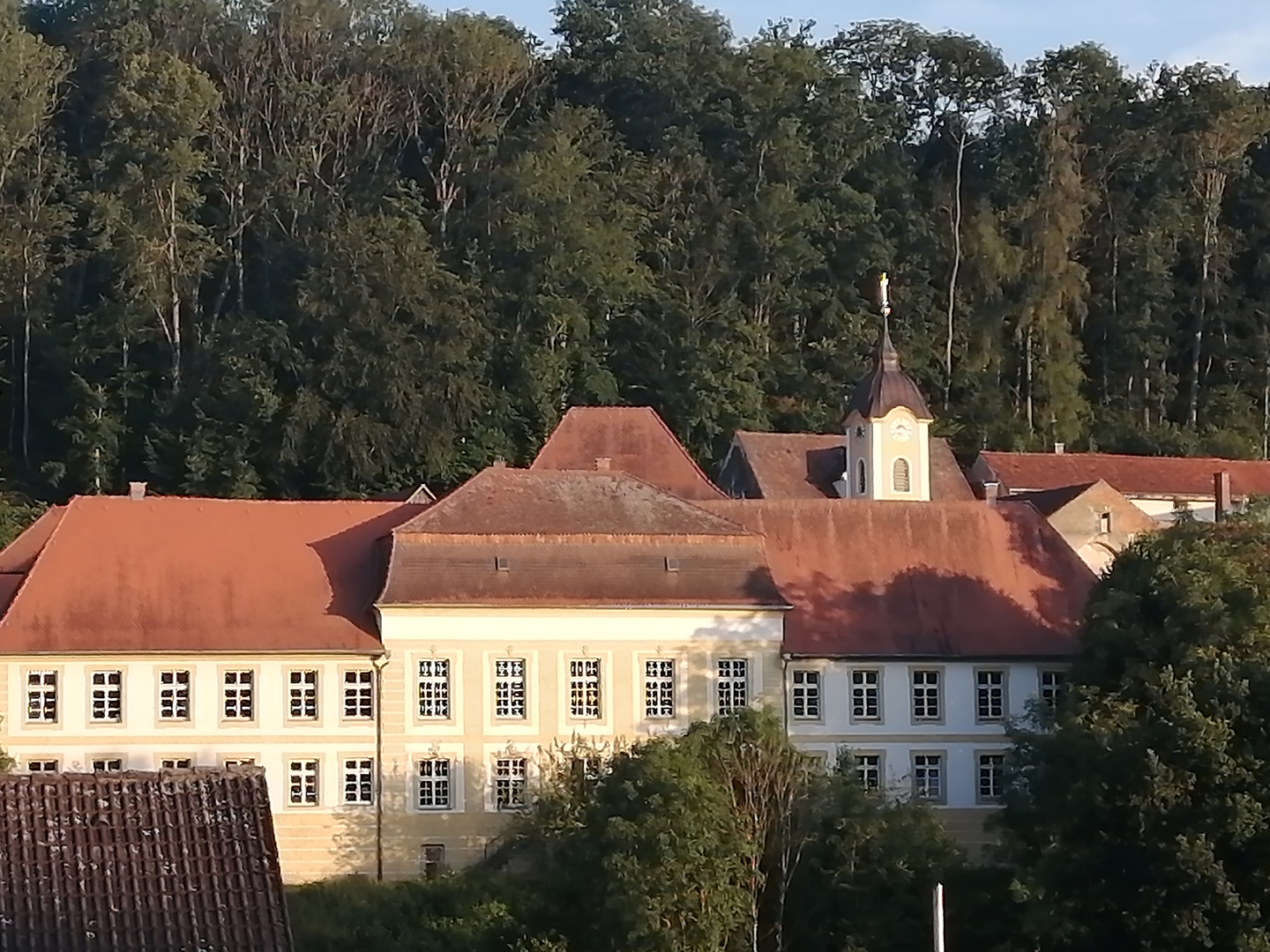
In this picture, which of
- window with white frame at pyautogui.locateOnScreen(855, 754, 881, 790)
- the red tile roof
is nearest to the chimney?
window with white frame at pyautogui.locateOnScreen(855, 754, 881, 790)

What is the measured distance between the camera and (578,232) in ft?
202

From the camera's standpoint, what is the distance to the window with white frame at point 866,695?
1554 inches

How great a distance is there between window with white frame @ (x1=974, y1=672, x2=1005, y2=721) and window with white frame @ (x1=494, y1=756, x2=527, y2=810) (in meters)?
7.91

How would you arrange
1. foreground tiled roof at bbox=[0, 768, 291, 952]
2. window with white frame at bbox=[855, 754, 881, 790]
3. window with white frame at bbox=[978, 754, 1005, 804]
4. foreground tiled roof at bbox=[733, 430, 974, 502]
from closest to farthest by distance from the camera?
1. foreground tiled roof at bbox=[0, 768, 291, 952]
2. window with white frame at bbox=[855, 754, 881, 790]
3. window with white frame at bbox=[978, 754, 1005, 804]
4. foreground tiled roof at bbox=[733, 430, 974, 502]

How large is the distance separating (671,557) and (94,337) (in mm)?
26380

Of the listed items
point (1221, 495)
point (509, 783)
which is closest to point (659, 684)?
point (509, 783)

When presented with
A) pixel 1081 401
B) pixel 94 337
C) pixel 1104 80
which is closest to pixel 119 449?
pixel 94 337

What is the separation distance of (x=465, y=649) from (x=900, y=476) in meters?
18.2

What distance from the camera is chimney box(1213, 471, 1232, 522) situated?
5156cm

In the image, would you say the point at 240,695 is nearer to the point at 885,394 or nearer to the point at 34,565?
the point at 34,565

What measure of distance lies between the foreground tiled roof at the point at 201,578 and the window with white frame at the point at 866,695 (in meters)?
8.14

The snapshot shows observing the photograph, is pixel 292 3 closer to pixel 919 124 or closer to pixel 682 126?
pixel 682 126

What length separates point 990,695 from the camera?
39.9m

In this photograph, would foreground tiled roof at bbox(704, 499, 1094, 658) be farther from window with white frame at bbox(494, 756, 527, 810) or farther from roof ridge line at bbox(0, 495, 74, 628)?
roof ridge line at bbox(0, 495, 74, 628)
